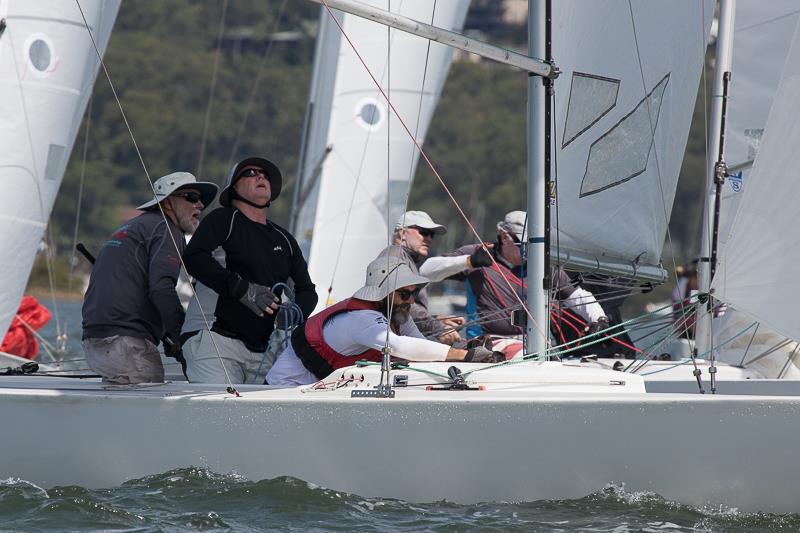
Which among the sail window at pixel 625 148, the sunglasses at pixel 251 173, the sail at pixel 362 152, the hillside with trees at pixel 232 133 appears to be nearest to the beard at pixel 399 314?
the sunglasses at pixel 251 173

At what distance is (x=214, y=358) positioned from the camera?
5059mm

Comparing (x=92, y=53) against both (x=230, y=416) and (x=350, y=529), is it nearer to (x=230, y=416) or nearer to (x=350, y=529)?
(x=230, y=416)

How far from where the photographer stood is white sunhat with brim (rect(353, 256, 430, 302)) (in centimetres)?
472

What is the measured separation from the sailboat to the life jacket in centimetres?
16

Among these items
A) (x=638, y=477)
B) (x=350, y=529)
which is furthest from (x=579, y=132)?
(x=350, y=529)

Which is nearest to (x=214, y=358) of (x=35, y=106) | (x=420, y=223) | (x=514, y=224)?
(x=420, y=223)

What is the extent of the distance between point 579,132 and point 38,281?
25773mm

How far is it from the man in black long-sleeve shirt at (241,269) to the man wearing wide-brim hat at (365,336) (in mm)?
173

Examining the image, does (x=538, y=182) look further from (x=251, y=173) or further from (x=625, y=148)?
(x=251, y=173)

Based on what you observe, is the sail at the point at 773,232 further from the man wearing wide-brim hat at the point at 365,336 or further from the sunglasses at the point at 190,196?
the sunglasses at the point at 190,196

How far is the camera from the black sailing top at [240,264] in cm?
485

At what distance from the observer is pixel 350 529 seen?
4.20 m

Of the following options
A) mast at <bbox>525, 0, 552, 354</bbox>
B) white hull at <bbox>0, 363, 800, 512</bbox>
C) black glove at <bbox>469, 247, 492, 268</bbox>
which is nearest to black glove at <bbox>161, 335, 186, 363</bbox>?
white hull at <bbox>0, 363, 800, 512</bbox>

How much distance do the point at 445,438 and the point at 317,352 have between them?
72 cm
